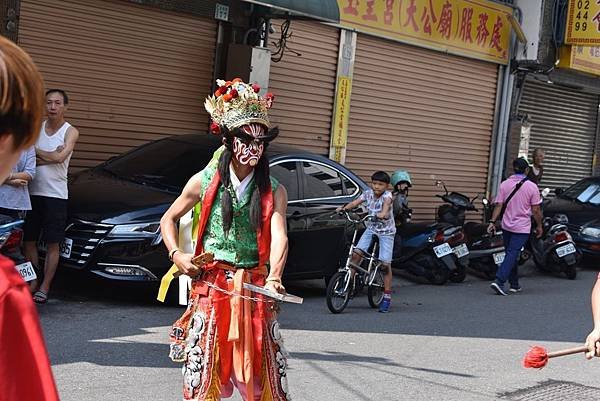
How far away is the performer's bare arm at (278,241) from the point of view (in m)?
4.88

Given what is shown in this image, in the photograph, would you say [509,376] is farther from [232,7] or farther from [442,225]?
[232,7]

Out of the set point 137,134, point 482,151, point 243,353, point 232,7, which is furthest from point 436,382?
point 482,151

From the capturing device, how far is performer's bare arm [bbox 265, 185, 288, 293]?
4.88 metres

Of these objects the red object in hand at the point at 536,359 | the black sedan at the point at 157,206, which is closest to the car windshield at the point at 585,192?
the black sedan at the point at 157,206

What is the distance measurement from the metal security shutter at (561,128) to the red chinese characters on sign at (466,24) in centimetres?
264

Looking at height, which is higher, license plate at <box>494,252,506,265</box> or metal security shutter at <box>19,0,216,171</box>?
metal security shutter at <box>19,0,216,171</box>

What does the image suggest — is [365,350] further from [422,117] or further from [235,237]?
[422,117]

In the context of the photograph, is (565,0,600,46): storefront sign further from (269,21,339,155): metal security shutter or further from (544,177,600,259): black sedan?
(269,21,339,155): metal security shutter

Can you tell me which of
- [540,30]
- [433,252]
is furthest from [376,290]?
[540,30]

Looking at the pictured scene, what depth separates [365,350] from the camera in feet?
27.9

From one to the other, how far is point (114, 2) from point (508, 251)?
5632 mm

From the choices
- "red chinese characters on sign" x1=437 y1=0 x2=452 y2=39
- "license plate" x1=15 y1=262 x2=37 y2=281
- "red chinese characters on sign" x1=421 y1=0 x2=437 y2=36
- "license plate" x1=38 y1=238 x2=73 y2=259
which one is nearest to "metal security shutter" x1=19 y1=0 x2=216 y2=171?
"license plate" x1=38 y1=238 x2=73 y2=259

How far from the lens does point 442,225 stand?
13406 millimetres

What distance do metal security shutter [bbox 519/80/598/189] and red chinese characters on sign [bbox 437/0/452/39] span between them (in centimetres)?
329
